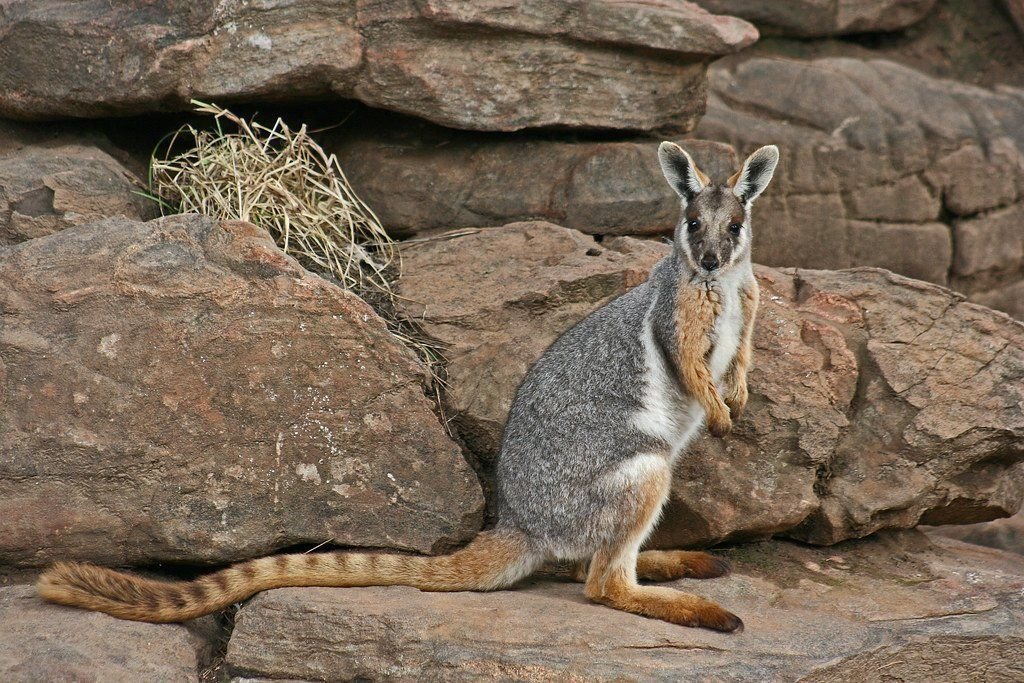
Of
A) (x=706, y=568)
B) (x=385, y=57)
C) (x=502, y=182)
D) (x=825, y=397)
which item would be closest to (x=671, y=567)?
(x=706, y=568)

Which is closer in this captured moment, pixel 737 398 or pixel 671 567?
Result: pixel 671 567

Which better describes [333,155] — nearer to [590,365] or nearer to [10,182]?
[10,182]

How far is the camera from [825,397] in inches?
254

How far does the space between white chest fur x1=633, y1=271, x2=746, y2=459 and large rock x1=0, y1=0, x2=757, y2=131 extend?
89.8 inches

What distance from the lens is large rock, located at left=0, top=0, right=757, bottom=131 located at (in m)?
6.96

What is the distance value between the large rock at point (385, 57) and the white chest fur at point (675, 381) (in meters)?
2.28

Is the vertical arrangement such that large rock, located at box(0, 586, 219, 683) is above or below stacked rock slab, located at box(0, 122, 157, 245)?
below

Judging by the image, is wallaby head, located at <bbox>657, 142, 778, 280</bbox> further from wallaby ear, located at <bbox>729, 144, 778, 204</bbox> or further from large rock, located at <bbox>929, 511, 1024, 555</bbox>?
large rock, located at <bbox>929, 511, 1024, 555</bbox>

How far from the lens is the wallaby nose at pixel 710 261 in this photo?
18.6ft

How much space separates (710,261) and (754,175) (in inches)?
22.3

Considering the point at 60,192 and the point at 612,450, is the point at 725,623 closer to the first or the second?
the point at 612,450

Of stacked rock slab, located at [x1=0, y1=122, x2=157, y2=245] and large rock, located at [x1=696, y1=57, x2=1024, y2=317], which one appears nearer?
stacked rock slab, located at [x1=0, y1=122, x2=157, y2=245]

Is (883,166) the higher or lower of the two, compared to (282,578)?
higher

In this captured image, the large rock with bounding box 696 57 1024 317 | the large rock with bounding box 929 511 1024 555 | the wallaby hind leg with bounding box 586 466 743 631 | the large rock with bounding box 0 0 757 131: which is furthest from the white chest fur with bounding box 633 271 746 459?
the large rock with bounding box 696 57 1024 317
